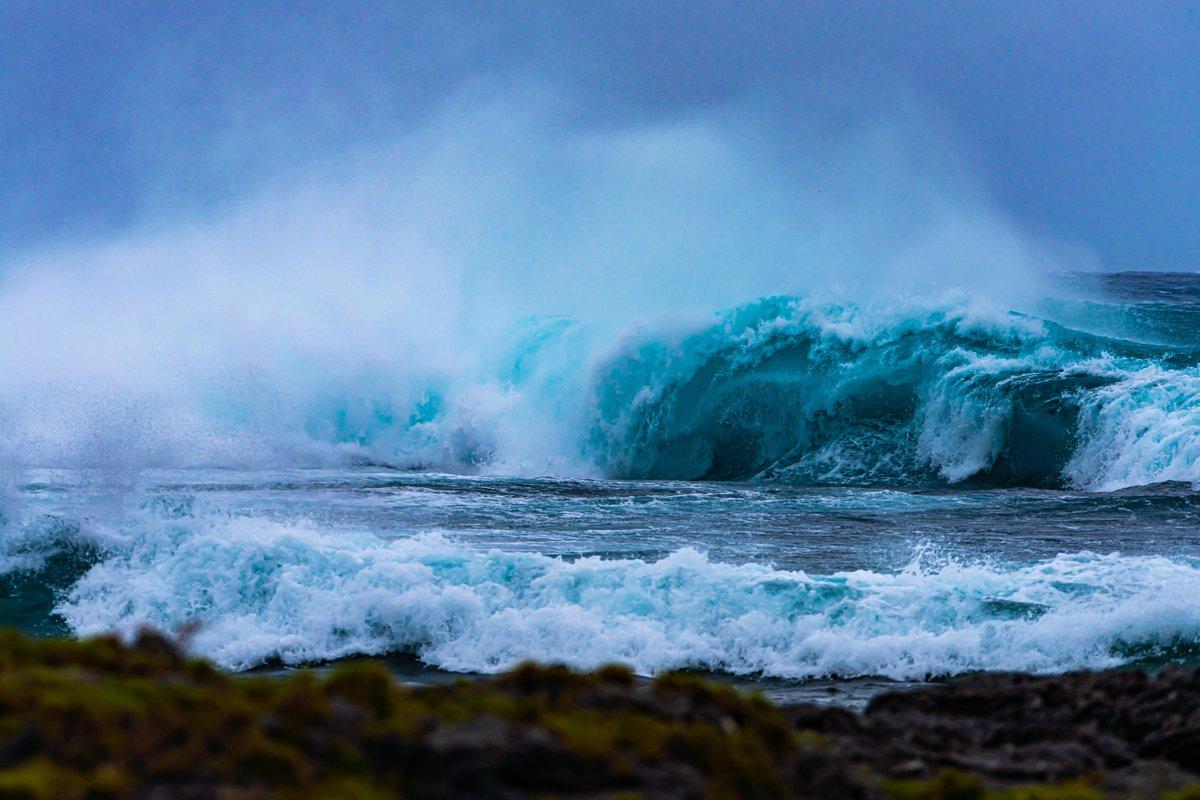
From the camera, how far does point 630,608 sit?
13758 millimetres

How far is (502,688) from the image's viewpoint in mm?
5711

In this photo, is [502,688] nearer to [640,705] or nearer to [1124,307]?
[640,705]

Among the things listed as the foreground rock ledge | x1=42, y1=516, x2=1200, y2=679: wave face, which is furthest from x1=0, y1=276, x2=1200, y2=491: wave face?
the foreground rock ledge

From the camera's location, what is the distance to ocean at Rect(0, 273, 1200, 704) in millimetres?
13133

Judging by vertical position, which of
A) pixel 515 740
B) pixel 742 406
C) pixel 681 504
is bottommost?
pixel 515 740

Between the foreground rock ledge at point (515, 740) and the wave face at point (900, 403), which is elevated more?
the wave face at point (900, 403)

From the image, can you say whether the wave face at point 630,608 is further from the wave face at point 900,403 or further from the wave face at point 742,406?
the wave face at point 900,403

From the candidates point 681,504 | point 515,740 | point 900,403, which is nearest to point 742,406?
point 900,403

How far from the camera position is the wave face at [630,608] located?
12.7m

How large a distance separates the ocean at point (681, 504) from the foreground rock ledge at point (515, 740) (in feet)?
6.41

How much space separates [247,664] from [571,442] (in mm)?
19205

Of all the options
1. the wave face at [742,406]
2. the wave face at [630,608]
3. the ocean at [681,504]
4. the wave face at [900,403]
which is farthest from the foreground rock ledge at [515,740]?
the wave face at [900,403]

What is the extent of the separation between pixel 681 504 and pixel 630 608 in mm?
8709

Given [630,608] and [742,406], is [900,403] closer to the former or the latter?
[742,406]
